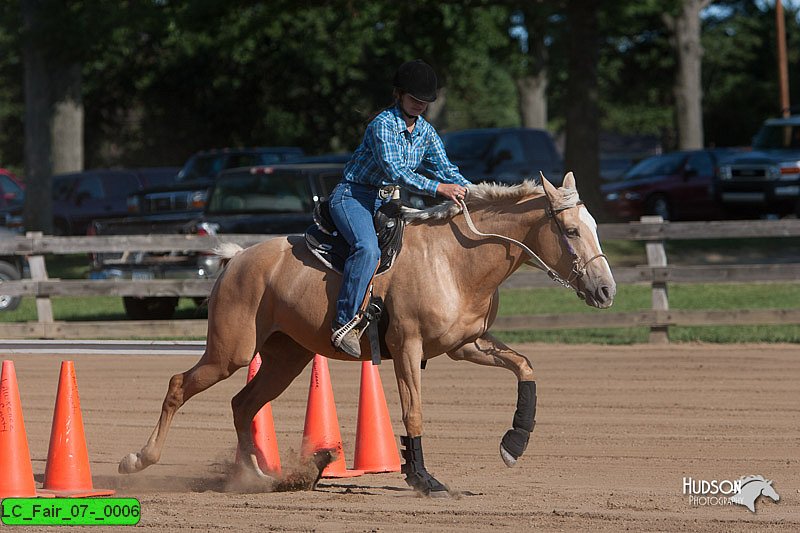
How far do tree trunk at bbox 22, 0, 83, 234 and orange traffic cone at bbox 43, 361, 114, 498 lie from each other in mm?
20982

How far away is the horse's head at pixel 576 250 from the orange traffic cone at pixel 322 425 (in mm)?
1985

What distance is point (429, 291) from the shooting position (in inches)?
294

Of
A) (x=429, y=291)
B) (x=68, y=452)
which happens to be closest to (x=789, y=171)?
(x=429, y=291)

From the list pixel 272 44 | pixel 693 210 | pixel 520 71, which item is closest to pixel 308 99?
pixel 272 44

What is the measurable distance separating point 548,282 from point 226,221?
4620mm

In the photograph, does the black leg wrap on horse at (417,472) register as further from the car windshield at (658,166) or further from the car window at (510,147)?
the car windshield at (658,166)

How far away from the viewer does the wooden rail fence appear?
1532cm

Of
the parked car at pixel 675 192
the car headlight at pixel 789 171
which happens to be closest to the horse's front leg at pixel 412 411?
the car headlight at pixel 789 171

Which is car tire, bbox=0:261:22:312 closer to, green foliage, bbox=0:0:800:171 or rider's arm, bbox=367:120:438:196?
green foliage, bbox=0:0:800:171

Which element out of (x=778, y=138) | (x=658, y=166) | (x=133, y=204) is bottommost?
(x=658, y=166)

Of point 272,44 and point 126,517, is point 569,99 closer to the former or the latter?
point 126,517

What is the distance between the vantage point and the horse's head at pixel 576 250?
23.7 feet

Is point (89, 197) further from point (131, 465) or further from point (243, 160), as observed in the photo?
point (131, 465)

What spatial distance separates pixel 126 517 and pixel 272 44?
43211 millimetres
